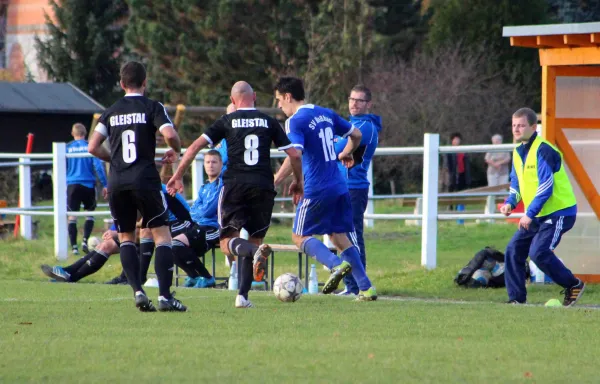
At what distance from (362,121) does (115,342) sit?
489 cm

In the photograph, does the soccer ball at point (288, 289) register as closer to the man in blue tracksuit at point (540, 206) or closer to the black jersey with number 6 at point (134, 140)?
the black jersey with number 6 at point (134, 140)

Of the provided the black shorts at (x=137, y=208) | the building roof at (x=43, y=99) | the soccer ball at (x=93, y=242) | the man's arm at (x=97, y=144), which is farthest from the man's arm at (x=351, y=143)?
the building roof at (x=43, y=99)

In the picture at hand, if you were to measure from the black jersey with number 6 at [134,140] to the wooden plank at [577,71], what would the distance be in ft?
16.9

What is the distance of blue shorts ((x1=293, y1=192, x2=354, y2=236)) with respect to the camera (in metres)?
10.3

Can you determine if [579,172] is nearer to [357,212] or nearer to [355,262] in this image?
[357,212]

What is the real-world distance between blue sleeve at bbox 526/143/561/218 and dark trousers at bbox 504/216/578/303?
23 centimetres

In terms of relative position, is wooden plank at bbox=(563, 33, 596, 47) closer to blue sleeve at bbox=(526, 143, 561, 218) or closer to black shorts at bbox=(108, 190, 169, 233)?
blue sleeve at bbox=(526, 143, 561, 218)

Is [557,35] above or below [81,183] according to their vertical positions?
above

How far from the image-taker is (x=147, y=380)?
608 cm

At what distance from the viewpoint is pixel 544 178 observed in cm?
1020

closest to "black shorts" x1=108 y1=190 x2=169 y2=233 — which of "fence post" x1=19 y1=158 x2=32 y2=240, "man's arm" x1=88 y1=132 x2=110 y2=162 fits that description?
"man's arm" x1=88 y1=132 x2=110 y2=162

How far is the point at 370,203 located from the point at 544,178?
33.1 ft

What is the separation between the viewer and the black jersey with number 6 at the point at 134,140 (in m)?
9.25

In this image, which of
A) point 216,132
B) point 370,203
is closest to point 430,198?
point 216,132
